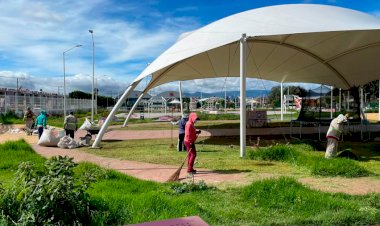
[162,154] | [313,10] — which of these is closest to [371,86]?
[313,10]

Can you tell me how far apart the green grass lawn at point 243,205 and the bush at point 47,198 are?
44 cm

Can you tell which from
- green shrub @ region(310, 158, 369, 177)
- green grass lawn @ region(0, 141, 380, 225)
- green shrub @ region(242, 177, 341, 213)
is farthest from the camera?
green shrub @ region(310, 158, 369, 177)

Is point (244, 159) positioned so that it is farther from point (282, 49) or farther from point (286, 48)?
point (282, 49)

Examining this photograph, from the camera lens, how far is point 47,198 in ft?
15.0

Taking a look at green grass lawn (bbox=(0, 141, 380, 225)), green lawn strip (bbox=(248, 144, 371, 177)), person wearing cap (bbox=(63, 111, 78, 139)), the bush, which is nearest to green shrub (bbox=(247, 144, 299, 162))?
green lawn strip (bbox=(248, 144, 371, 177))

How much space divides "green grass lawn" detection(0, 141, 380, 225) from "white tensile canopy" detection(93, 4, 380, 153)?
215 inches

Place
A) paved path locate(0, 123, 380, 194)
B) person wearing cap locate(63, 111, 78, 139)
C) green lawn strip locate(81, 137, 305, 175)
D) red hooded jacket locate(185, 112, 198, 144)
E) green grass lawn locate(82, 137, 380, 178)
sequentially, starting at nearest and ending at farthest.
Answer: paved path locate(0, 123, 380, 194), green grass lawn locate(82, 137, 380, 178), red hooded jacket locate(185, 112, 198, 144), green lawn strip locate(81, 137, 305, 175), person wearing cap locate(63, 111, 78, 139)

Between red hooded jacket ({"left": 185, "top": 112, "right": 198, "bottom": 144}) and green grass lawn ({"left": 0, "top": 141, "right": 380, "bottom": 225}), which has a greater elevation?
red hooded jacket ({"left": 185, "top": 112, "right": 198, "bottom": 144})

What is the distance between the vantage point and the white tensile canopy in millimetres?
12969

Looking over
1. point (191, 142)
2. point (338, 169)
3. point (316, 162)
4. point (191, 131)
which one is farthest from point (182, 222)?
point (316, 162)

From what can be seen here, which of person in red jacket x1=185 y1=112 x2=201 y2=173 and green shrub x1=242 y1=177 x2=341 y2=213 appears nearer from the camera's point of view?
green shrub x1=242 y1=177 x2=341 y2=213

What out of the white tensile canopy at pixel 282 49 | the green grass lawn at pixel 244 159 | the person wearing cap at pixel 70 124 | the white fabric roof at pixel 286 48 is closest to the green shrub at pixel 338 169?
the green grass lawn at pixel 244 159

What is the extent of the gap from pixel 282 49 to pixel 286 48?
0.26 meters

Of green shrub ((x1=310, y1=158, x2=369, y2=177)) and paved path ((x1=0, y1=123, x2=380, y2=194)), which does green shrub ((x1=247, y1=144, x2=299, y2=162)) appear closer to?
green shrub ((x1=310, y1=158, x2=369, y2=177))
